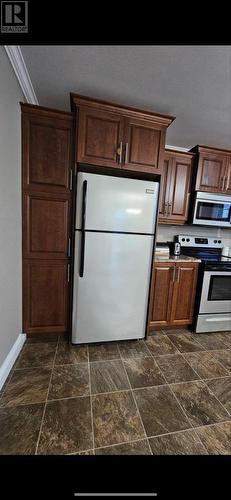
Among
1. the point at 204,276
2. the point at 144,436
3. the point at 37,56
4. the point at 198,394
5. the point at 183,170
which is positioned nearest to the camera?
the point at 144,436

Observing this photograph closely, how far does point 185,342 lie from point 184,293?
55 centimetres

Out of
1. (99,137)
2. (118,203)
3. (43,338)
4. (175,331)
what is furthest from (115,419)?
(99,137)

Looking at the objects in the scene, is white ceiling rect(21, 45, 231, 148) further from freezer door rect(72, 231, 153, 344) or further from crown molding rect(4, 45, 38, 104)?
freezer door rect(72, 231, 153, 344)

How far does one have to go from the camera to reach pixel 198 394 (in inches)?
60.0

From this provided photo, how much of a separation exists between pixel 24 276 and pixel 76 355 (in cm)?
94

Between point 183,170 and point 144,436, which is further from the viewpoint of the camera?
point 183,170

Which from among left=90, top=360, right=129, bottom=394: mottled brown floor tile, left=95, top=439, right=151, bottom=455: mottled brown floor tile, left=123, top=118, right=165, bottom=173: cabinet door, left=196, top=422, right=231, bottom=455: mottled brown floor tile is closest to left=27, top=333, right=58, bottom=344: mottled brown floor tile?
left=90, top=360, right=129, bottom=394: mottled brown floor tile

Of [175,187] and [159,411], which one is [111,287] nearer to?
[159,411]

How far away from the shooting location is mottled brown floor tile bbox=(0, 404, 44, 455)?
1.07m

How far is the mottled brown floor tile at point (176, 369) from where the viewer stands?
5.53 feet

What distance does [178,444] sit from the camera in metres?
1.14
